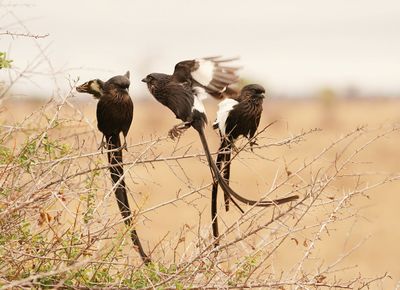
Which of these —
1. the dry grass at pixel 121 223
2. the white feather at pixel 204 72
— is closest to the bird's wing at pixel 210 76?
the white feather at pixel 204 72

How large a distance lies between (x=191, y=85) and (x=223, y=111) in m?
0.37

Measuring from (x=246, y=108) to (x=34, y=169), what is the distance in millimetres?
1860

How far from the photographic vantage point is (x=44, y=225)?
435 cm

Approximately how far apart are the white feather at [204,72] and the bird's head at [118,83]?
504 mm

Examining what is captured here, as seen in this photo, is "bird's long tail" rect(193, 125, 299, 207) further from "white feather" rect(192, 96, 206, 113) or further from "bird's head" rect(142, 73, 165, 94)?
"bird's head" rect(142, 73, 165, 94)

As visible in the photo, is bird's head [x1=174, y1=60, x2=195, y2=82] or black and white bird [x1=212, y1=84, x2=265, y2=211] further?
black and white bird [x1=212, y1=84, x2=265, y2=211]

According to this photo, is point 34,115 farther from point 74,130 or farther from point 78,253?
point 78,253

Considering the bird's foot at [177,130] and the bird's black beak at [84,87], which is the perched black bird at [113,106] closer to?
the bird's black beak at [84,87]

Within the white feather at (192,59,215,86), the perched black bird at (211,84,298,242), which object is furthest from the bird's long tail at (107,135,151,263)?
the perched black bird at (211,84,298,242)

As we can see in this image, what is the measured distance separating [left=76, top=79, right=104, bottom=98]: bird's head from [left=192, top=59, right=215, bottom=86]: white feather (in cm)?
62

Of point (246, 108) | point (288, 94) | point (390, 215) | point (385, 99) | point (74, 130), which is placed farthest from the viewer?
point (288, 94)

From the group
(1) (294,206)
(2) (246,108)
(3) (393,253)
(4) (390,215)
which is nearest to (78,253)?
(1) (294,206)

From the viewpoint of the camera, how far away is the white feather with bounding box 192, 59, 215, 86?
18.1ft

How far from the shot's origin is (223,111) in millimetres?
5801
